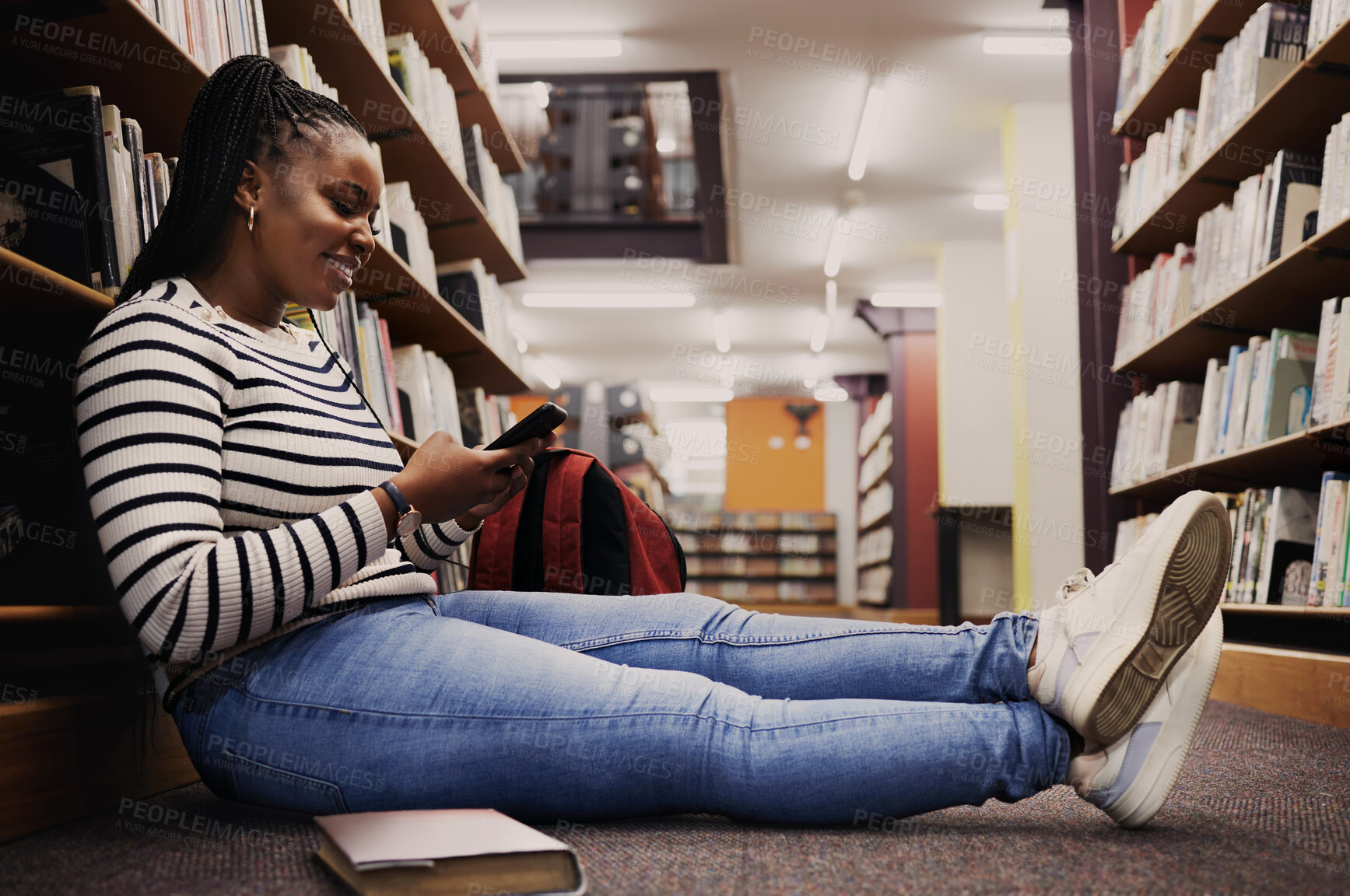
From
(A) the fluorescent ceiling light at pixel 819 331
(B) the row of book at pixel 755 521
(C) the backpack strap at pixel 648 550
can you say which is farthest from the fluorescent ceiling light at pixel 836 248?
(C) the backpack strap at pixel 648 550

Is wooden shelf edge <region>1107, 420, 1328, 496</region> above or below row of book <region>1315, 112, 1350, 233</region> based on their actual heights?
below

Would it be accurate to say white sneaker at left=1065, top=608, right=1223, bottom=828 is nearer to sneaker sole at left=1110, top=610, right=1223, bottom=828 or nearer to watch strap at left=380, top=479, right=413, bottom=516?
sneaker sole at left=1110, top=610, right=1223, bottom=828

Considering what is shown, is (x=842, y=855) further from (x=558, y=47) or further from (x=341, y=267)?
(x=558, y=47)

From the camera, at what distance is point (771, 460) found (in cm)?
1180

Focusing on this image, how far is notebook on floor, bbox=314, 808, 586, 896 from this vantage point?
69 centimetres

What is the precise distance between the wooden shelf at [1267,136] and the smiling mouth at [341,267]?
1.76 metres

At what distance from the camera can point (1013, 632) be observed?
99cm

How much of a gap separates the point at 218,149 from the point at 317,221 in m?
0.13

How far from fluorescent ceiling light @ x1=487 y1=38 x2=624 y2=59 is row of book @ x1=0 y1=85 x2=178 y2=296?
364 cm

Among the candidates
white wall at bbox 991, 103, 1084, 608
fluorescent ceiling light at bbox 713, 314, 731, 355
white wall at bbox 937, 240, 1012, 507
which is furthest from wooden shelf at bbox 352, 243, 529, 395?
fluorescent ceiling light at bbox 713, 314, 731, 355

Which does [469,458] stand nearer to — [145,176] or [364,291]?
[145,176]

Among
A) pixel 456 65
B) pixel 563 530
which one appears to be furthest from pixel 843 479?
pixel 563 530

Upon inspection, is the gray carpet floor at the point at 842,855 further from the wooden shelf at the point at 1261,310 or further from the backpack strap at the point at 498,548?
the wooden shelf at the point at 1261,310

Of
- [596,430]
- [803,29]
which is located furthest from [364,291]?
[596,430]
